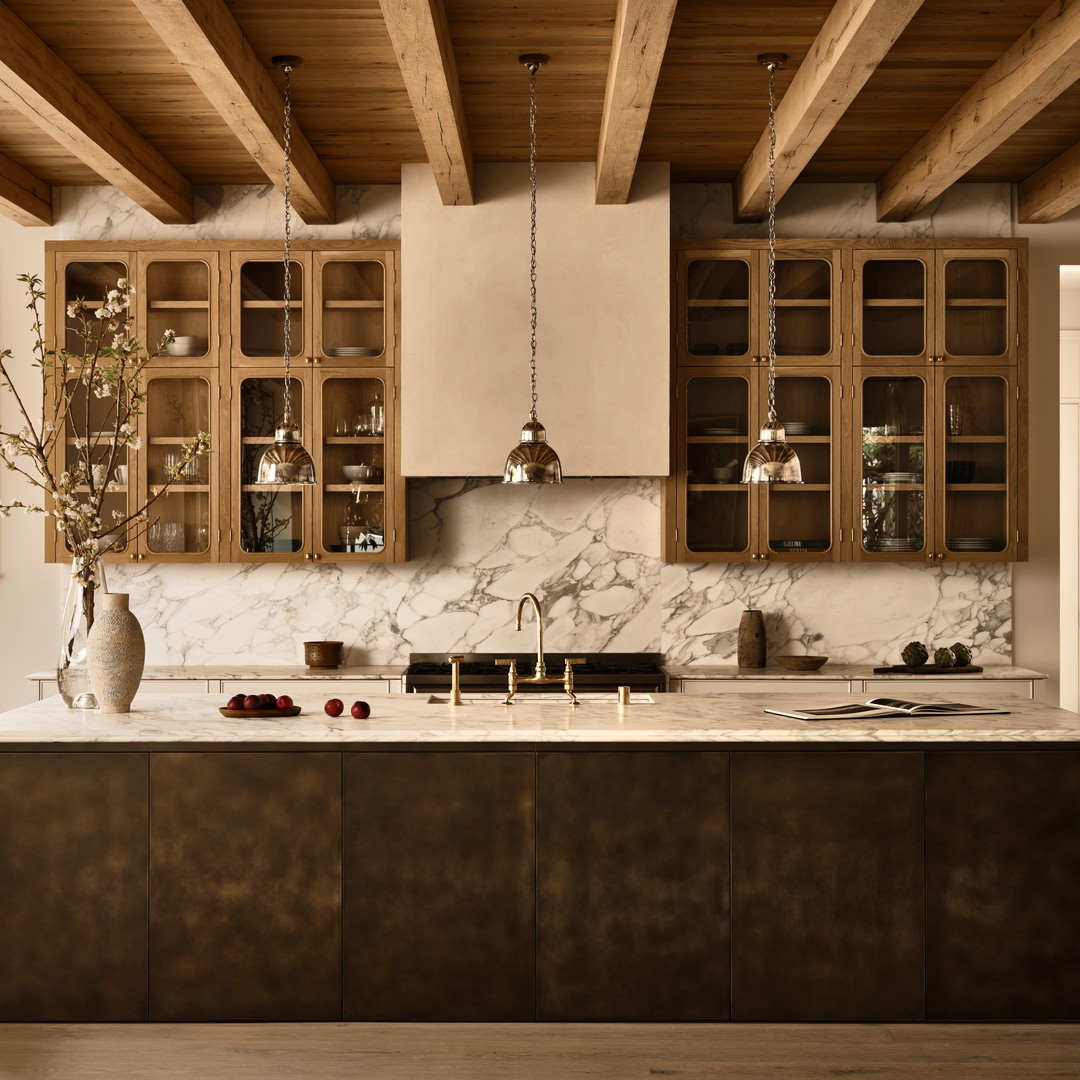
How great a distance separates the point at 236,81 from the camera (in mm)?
3492

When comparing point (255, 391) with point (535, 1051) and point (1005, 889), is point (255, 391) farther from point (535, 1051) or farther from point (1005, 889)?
point (1005, 889)

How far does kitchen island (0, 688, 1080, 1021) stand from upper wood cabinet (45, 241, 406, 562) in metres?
2.01

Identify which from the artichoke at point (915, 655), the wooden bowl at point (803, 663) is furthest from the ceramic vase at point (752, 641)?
the artichoke at point (915, 655)

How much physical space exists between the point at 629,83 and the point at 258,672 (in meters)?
2.88

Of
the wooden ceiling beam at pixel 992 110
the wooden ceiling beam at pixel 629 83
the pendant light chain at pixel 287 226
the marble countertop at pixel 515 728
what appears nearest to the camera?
the marble countertop at pixel 515 728

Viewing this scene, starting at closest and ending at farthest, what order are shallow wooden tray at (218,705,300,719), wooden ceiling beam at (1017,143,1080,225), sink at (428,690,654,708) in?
shallow wooden tray at (218,705,300,719) < sink at (428,690,654,708) < wooden ceiling beam at (1017,143,1080,225)

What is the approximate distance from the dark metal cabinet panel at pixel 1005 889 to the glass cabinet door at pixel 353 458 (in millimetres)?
2783

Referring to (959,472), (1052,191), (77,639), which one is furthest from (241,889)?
(1052,191)

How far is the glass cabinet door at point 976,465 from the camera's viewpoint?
489cm

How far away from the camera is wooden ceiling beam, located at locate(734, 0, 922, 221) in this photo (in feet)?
10.2

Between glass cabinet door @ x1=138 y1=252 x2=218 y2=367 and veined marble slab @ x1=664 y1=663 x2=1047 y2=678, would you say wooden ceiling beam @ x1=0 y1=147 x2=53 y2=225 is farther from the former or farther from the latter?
veined marble slab @ x1=664 y1=663 x2=1047 y2=678

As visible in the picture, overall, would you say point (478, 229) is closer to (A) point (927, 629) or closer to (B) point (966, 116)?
(B) point (966, 116)

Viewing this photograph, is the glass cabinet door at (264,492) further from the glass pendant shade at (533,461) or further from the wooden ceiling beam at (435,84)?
the glass pendant shade at (533,461)

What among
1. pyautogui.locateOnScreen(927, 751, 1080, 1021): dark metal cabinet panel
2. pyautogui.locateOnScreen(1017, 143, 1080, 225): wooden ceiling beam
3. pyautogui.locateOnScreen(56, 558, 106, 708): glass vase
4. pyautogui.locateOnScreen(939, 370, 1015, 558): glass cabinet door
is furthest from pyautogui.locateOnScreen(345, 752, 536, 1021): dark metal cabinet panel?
pyautogui.locateOnScreen(1017, 143, 1080, 225): wooden ceiling beam
